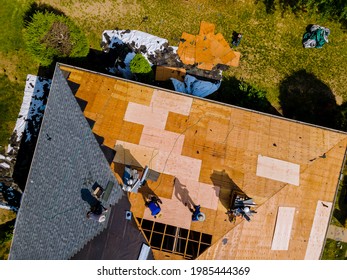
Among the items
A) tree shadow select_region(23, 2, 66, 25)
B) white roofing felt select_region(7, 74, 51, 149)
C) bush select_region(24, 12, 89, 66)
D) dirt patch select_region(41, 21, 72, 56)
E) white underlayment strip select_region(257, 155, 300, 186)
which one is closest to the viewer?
white underlayment strip select_region(257, 155, 300, 186)

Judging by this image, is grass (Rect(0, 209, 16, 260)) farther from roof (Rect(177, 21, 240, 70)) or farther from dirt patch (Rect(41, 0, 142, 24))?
roof (Rect(177, 21, 240, 70))

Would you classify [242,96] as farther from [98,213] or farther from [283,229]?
[98,213]

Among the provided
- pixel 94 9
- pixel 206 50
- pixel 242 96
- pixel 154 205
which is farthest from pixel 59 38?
pixel 242 96

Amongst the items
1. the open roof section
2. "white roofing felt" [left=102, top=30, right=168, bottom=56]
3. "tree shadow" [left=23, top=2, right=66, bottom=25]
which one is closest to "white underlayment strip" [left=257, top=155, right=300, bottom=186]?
the open roof section

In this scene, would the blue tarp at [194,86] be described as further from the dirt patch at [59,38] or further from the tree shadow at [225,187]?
the dirt patch at [59,38]

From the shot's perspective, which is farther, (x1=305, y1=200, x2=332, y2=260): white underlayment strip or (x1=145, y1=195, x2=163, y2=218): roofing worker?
(x1=305, y1=200, x2=332, y2=260): white underlayment strip

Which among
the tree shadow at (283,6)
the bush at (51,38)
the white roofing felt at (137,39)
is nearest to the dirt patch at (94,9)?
the white roofing felt at (137,39)
